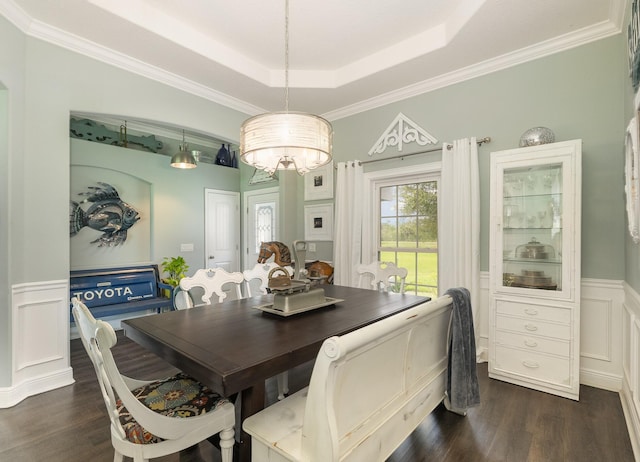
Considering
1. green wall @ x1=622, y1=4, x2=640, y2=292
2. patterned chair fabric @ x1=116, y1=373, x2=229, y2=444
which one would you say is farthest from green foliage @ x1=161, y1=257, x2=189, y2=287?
green wall @ x1=622, y1=4, x2=640, y2=292

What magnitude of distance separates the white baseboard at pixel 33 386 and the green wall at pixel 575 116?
13.2ft

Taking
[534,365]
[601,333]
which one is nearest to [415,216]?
[534,365]

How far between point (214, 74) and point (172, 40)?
1.99 feet

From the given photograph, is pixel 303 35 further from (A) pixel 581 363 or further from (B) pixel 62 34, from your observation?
(A) pixel 581 363

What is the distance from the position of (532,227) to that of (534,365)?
1.16 meters

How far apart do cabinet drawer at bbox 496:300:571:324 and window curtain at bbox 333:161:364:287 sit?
1699 mm

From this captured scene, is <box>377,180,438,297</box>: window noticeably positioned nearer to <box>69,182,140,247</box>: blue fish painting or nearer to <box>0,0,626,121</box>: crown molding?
<box>0,0,626,121</box>: crown molding

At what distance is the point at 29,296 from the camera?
261cm

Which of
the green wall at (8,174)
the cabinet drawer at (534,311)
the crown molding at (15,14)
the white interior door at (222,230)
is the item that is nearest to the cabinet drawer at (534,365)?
the cabinet drawer at (534,311)

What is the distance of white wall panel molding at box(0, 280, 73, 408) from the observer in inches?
98.1

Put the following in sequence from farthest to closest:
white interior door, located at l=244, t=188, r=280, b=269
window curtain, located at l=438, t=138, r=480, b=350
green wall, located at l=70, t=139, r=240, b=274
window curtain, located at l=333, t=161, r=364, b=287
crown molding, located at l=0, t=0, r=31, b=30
→ white interior door, located at l=244, t=188, r=280, b=269, green wall, located at l=70, t=139, r=240, b=274, window curtain, located at l=333, t=161, r=364, b=287, window curtain, located at l=438, t=138, r=480, b=350, crown molding, located at l=0, t=0, r=31, b=30

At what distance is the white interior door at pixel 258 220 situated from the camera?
560cm

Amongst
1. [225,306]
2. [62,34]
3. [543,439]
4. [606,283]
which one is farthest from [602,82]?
[62,34]

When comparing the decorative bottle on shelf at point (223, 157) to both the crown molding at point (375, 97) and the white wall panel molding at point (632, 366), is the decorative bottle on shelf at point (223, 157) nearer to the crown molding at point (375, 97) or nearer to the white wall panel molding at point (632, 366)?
the crown molding at point (375, 97)
